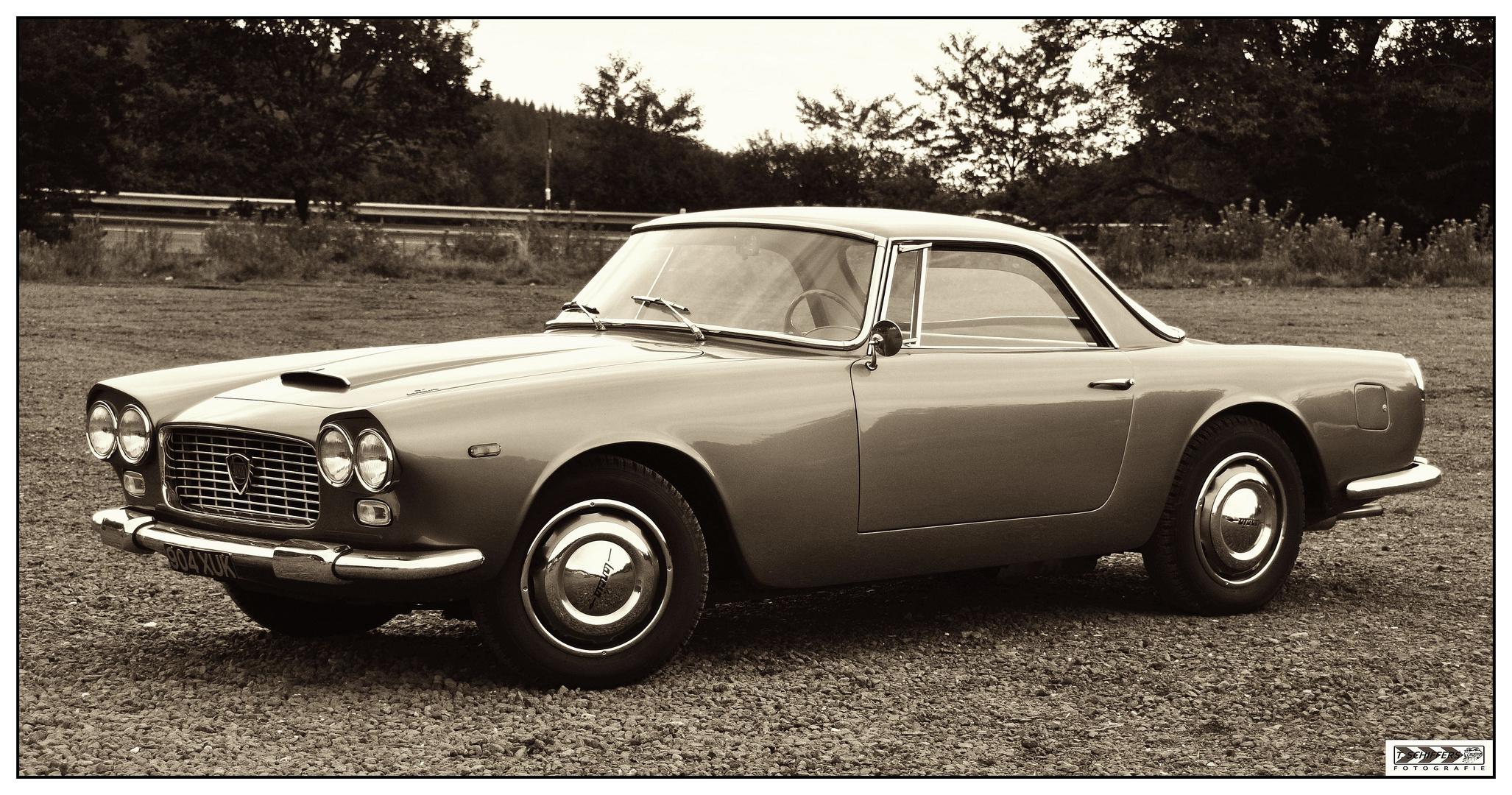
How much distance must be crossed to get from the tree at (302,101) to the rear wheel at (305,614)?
3201 centimetres

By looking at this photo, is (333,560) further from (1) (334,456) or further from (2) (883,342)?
(2) (883,342)

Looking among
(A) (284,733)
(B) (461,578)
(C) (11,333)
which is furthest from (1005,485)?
(C) (11,333)

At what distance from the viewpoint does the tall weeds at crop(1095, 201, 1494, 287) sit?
22.5 metres

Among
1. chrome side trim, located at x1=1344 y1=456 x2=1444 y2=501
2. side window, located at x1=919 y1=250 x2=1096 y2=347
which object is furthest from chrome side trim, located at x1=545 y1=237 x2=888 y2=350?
chrome side trim, located at x1=1344 y1=456 x2=1444 y2=501

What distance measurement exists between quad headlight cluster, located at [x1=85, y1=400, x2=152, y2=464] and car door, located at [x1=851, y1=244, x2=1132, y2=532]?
6.68ft

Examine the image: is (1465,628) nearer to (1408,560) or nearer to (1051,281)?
(1408,560)

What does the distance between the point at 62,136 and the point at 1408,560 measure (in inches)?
1305

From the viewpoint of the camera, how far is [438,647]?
4.74 m

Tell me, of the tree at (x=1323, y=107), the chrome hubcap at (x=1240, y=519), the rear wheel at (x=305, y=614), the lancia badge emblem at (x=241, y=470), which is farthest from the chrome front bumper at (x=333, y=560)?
the tree at (x=1323, y=107)

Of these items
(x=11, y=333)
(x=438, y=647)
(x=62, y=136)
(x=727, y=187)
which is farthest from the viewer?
(x=727, y=187)

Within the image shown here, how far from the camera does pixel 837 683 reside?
442 centimetres

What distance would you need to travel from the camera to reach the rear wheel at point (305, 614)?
4.80 m

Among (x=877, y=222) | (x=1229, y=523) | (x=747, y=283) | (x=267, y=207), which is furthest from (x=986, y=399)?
(x=267, y=207)

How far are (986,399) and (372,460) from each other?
1921mm
